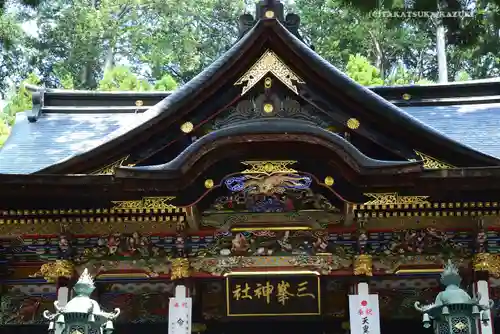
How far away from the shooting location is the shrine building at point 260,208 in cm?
682

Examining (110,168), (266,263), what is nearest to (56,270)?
(110,168)

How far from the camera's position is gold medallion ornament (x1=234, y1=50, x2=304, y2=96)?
7.59m

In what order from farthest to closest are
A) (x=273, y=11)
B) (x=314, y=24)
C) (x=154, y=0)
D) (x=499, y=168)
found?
(x=154, y=0) → (x=314, y=24) → (x=273, y=11) → (x=499, y=168)

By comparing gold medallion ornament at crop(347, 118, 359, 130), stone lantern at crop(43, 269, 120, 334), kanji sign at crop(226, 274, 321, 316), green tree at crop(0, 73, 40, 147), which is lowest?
stone lantern at crop(43, 269, 120, 334)

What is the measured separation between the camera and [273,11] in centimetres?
773

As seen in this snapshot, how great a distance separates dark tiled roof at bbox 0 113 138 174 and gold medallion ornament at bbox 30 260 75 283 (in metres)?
1.29

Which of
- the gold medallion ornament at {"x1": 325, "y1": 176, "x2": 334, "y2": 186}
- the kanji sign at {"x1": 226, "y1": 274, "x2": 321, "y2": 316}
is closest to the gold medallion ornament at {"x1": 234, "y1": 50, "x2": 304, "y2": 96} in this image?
the gold medallion ornament at {"x1": 325, "y1": 176, "x2": 334, "y2": 186}

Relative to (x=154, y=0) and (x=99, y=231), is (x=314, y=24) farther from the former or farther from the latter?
(x=99, y=231)

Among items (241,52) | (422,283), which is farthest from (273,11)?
(422,283)

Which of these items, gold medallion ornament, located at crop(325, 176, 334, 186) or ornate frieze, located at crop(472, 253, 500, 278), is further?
ornate frieze, located at crop(472, 253, 500, 278)

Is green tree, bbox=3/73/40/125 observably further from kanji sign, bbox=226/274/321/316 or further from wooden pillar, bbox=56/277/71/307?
kanji sign, bbox=226/274/321/316

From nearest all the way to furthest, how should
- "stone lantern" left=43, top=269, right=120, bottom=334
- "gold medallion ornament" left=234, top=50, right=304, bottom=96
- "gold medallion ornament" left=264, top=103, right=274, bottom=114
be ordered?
"stone lantern" left=43, top=269, right=120, bottom=334 → "gold medallion ornament" left=264, top=103, right=274, bottom=114 → "gold medallion ornament" left=234, top=50, right=304, bottom=96

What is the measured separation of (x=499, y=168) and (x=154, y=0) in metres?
25.0

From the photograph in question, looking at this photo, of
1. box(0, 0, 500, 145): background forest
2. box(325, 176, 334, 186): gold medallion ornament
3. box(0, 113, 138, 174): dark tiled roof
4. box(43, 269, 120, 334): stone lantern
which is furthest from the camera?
box(0, 0, 500, 145): background forest
